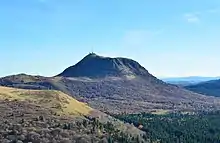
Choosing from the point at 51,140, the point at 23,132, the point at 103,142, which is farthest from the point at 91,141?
the point at 23,132

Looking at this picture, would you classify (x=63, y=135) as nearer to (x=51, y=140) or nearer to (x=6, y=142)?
(x=51, y=140)

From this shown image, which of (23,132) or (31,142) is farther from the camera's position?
(23,132)

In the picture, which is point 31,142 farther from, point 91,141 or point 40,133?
point 91,141

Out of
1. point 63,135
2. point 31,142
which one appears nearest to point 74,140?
point 63,135

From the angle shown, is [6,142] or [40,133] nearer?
[6,142]

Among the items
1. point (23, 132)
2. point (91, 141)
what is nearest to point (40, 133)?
point (23, 132)

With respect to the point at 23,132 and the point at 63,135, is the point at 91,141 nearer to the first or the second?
the point at 63,135
